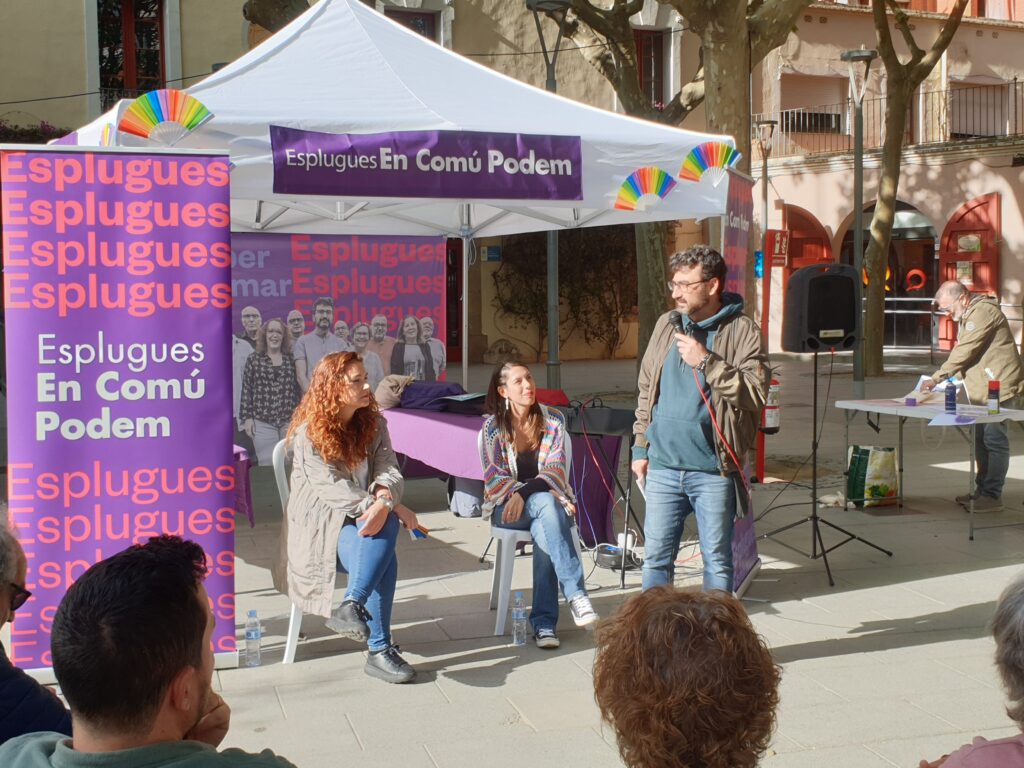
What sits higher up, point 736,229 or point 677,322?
point 736,229

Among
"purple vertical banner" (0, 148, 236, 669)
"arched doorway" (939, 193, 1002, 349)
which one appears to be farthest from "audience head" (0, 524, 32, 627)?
"arched doorway" (939, 193, 1002, 349)

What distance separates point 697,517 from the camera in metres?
5.04

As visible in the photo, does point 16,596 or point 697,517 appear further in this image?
point 697,517

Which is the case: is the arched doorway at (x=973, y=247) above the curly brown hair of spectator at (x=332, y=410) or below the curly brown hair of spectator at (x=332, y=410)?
above

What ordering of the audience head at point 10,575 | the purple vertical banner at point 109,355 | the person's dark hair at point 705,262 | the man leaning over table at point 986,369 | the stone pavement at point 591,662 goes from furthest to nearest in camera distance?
the man leaning over table at point 986,369 → the person's dark hair at point 705,262 → the purple vertical banner at point 109,355 → the stone pavement at point 591,662 → the audience head at point 10,575

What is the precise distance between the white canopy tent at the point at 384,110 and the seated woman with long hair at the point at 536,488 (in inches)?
40.3

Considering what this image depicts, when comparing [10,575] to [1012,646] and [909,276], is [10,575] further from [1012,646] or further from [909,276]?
[909,276]

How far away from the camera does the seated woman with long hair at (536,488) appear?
5.49 m

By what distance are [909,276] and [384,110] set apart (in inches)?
904

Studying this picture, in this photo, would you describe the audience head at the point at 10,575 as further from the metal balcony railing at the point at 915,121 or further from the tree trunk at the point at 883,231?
the metal balcony railing at the point at 915,121

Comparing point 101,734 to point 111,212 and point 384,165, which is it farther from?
point 384,165

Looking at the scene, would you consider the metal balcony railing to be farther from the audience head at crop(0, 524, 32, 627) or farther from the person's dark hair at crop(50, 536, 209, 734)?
the person's dark hair at crop(50, 536, 209, 734)

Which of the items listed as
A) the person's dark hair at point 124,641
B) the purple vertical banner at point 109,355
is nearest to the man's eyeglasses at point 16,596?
the person's dark hair at point 124,641

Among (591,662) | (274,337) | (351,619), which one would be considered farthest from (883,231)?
(351,619)
